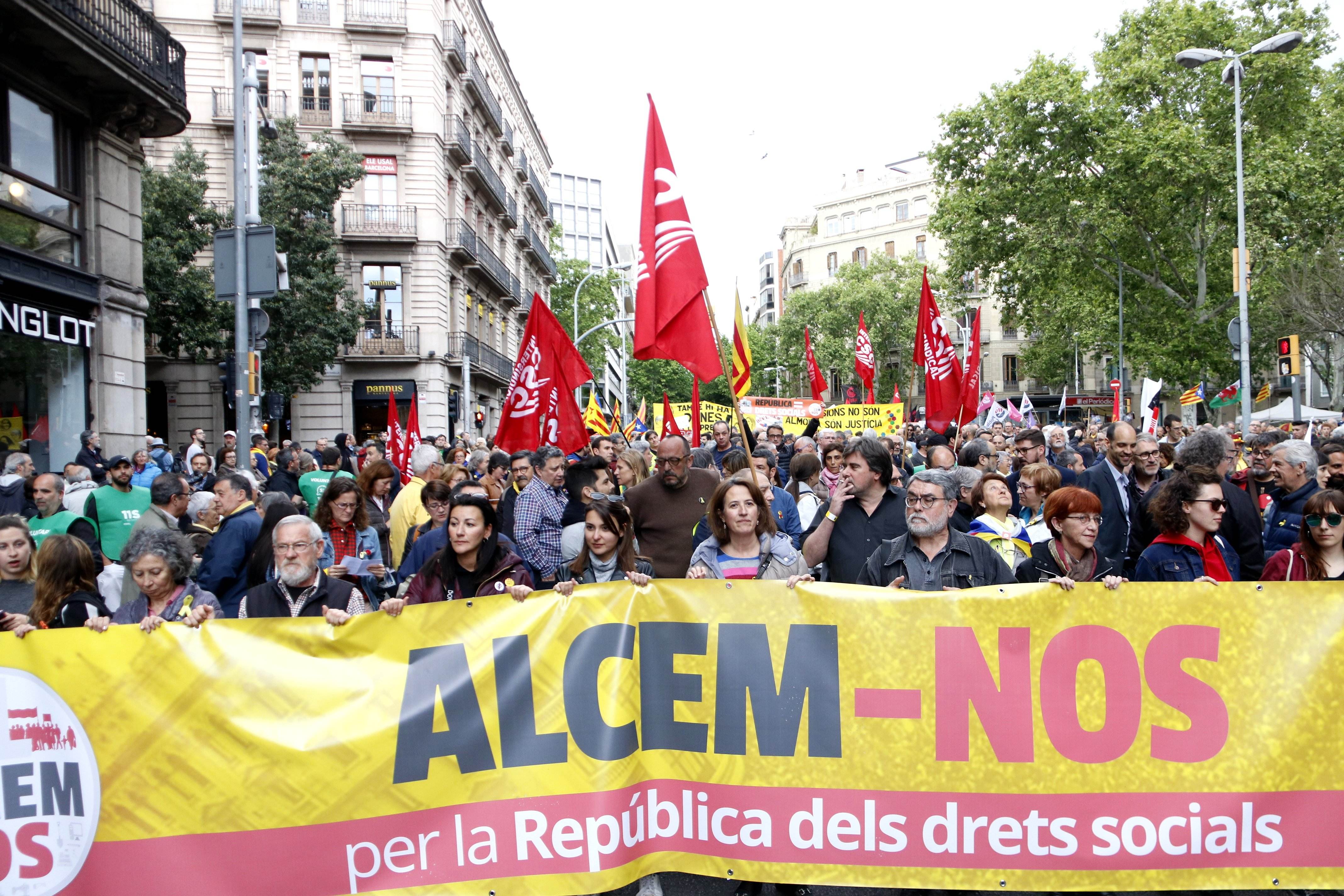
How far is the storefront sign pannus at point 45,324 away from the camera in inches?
487

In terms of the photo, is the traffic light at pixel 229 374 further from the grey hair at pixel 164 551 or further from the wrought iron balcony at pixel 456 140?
the wrought iron balcony at pixel 456 140

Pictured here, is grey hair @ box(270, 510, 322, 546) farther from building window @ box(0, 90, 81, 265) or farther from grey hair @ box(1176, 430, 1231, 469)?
building window @ box(0, 90, 81, 265)

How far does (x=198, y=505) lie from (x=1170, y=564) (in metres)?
5.83

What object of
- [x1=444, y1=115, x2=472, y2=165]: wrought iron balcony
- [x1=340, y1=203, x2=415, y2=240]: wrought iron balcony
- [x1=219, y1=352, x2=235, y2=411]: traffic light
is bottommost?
[x1=219, y1=352, x2=235, y2=411]: traffic light

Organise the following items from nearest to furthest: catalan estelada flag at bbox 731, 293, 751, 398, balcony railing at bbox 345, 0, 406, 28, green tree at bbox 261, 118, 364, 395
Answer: catalan estelada flag at bbox 731, 293, 751, 398, green tree at bbox 261, 118, 364, 395, balcony railing at bbox 345, 0, 406, 28

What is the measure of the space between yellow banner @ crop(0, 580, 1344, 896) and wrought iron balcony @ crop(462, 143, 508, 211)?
35874 millimetres

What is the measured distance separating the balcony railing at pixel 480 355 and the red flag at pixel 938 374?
71.1ft

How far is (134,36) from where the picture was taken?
47.6ft

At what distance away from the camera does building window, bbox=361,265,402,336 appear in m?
33.8

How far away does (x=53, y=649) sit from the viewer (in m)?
3.70

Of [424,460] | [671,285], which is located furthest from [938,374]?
[671,285]

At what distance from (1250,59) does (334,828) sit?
3345cm

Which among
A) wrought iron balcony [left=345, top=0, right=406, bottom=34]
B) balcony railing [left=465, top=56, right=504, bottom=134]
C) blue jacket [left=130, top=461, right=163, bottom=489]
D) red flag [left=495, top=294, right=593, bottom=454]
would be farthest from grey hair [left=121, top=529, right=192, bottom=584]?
balcony railing [left=465, top=56, right=504, bottom=134]

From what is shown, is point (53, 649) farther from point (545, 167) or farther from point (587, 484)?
point (545, 167)
